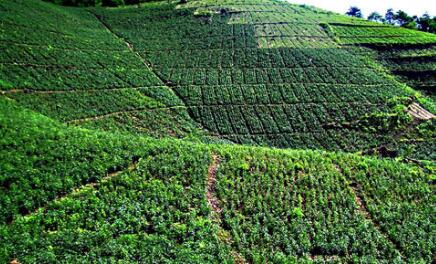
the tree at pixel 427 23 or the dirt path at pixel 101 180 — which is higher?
the tree at pixel 427 23

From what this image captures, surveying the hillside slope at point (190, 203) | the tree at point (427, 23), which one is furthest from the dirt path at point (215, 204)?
the tree at point (427, 23)

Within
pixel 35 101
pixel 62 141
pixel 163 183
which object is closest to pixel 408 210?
pixel 163 183

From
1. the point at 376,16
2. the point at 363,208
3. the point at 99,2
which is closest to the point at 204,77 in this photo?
the point at 363,208

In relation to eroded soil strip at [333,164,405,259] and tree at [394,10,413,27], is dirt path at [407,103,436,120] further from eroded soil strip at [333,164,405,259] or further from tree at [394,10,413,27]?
tree at [394,10,413,27]

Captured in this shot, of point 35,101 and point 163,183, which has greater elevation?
point 35,101

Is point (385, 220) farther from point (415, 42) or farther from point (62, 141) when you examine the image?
point (415, 42)

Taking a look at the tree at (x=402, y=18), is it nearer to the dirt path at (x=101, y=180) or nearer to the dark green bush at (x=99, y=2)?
the dark green bush at (x=99, y=2)
